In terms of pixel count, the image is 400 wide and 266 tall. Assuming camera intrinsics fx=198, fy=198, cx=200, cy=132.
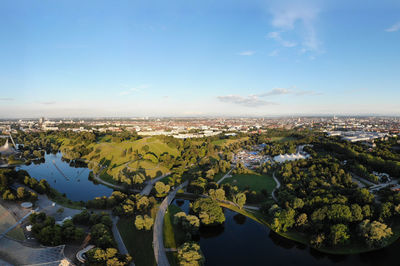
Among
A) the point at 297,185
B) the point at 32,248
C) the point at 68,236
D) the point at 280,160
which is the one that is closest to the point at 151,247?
the point at 68,236

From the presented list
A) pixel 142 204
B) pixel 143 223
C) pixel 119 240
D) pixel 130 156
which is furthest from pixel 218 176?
pixel 130 156

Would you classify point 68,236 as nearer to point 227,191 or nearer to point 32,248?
point 32,248

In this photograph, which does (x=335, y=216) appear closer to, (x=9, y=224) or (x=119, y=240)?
(x=119, y=240)

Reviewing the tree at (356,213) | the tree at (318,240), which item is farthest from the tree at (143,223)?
the tree at (356,213)

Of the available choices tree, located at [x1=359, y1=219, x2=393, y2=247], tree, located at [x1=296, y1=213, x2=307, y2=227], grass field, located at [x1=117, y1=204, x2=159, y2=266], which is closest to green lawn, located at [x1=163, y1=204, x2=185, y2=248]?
grass field, located at [x1=117, y1=204, x2=159, y2=266]

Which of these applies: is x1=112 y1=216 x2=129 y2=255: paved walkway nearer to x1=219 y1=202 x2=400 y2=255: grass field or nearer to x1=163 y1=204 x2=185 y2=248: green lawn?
x1=163 y1=204 x2=185 y2=248: green lawn

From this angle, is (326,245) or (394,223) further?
(394,223)

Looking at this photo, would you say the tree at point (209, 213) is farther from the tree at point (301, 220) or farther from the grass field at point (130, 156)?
the grass field at point (130, 156)
